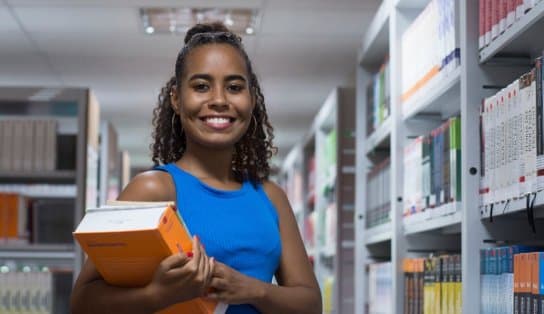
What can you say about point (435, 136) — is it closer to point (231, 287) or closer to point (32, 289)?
point (231, 287)

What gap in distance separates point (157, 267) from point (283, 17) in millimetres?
4452

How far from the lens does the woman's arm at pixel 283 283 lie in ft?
5.16

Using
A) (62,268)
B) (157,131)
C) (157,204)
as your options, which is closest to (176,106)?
(157,131)

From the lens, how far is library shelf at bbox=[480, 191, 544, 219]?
7.20ft

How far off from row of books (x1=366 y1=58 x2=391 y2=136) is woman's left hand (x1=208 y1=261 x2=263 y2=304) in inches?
97.2

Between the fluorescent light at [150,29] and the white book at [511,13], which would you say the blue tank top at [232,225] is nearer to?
the white book at [511,13]

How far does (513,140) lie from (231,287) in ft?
3.47

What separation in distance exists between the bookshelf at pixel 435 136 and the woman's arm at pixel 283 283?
2.10 feet

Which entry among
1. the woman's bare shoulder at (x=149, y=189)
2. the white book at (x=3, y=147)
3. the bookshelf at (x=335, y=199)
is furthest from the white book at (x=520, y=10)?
the white book at (x=3, y=147)

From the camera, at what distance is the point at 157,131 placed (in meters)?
1.92

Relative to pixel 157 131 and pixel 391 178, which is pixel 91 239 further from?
pixel 391 178

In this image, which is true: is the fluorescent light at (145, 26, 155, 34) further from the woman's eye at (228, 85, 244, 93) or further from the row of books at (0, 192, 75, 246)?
the woman's eye at (228, 85, 244, 93)

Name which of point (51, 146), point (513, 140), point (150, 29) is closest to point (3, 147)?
point (51, 146)

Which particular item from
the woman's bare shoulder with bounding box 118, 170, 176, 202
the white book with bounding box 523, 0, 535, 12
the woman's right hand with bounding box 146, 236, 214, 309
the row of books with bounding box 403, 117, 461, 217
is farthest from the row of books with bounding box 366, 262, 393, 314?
the woman's right hand with bounding box 146, 236, 214, 309
